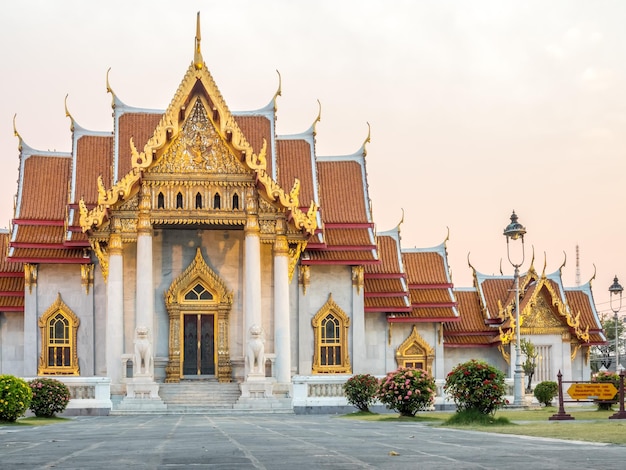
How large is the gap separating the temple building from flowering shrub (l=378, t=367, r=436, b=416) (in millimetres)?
7622

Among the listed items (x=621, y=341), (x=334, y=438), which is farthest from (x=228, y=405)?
(x=621, y=341)

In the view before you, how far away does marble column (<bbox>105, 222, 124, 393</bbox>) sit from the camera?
35594mm

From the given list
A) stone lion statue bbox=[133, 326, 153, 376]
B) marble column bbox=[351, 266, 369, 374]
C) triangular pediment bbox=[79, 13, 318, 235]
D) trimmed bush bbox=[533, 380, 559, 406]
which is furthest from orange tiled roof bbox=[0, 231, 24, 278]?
trimmed bush bbox=[533, 380, 559, 406]

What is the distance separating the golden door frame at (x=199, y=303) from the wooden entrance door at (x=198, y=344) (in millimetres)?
180

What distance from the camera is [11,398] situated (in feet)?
79.9

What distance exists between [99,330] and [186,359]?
3.31 meters

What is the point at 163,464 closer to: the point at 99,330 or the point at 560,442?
the point at 560,442

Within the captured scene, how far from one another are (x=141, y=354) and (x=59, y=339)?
5.55 m

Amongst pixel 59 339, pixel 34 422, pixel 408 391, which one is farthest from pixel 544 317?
pixel 34 422

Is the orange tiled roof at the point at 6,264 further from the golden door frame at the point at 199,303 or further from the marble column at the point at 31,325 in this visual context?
the golden door frame at the point at 199,303

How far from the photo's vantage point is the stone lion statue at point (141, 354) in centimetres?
3478

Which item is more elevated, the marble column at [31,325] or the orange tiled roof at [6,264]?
the orange tiled roof at [6,264]

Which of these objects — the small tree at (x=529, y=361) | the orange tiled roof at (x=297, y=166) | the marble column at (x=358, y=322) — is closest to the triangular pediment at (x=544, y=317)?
the small tree at (x=529, y=361)

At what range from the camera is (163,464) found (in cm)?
1094
